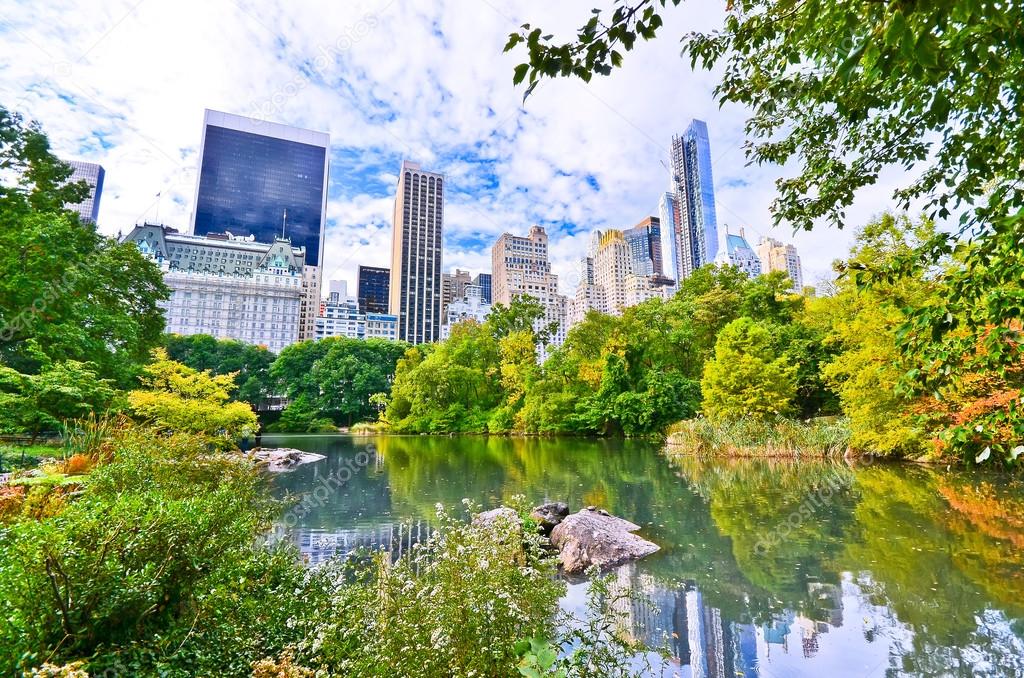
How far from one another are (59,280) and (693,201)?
89.6 m

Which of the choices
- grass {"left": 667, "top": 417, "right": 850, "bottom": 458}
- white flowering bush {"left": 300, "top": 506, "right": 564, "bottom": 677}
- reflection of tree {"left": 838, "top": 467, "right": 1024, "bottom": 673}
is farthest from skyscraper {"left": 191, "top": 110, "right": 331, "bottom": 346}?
white flowering bush {"left": 300, "top": 506, "right": 564, "bottom": 677}

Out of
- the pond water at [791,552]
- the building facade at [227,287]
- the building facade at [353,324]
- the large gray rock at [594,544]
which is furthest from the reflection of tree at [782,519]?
the building facade at [353,324]

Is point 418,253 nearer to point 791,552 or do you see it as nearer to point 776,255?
point 776,255

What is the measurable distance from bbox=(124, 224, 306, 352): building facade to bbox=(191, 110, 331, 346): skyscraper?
1164 centimetres

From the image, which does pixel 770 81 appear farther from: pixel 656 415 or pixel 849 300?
pixel 656 415

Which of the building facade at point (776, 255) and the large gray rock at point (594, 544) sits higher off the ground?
the building facade at point (776, 255)

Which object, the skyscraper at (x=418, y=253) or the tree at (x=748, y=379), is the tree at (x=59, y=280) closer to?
the tree at (x=748, y=379)

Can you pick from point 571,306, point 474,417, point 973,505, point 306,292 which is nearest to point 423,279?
point 306,292

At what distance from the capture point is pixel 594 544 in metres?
5.61

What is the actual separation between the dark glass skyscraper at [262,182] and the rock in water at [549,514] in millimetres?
98303

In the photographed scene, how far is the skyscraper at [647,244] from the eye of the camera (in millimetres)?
106125

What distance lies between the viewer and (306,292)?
85000 millimetres

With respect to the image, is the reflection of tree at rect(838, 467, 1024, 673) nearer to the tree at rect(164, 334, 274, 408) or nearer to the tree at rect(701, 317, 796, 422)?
the tree at rect(701, 317, 796, 422)

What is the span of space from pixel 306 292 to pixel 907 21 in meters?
92.8
